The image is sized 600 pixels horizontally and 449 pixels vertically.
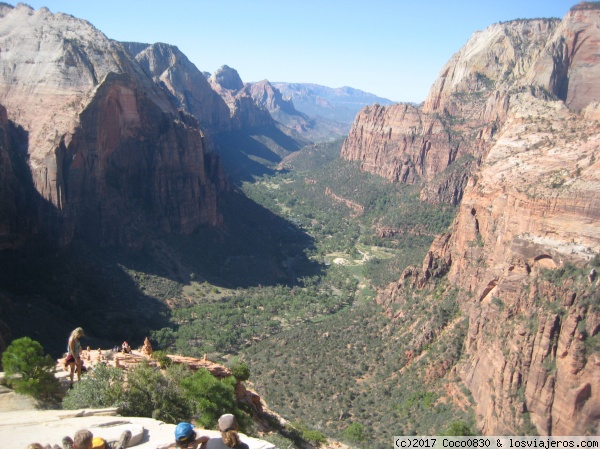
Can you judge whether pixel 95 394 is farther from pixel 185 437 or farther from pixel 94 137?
pixel 94 137

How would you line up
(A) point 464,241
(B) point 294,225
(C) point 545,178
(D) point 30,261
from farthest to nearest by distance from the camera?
1. (B) point 294,225
2. (D) point 30,261
3. (A) point 464,241
4. (C) point 545,178

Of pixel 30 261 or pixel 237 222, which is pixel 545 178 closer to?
pixel 30 261

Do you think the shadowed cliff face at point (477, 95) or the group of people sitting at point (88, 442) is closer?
the group of people sitting at point (88, 442)

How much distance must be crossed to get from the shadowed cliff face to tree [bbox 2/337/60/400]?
11726 cm

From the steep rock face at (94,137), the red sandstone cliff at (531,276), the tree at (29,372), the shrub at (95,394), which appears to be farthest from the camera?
the steep rock face at (94,137)

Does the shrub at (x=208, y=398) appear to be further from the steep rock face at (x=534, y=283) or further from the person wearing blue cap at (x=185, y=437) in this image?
the steep rock face at (x=534, y=283)

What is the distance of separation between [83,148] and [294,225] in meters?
69.6

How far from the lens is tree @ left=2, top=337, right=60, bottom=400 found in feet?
81.3

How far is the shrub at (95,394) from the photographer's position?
23.2 meters

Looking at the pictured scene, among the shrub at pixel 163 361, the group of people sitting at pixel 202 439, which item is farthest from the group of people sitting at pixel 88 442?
the shrub at pixel 163 361

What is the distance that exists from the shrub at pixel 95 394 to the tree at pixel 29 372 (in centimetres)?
136

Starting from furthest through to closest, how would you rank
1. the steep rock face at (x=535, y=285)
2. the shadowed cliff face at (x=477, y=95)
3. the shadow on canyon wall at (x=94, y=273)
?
the shadowed cliff face at (x=477, y=95)
the shadow on canyon wall at (x=94, y=273)
the steep rock face at (x=535, y=285)

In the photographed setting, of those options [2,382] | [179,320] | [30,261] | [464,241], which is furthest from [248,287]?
[2,382]

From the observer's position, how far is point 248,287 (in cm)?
9362
